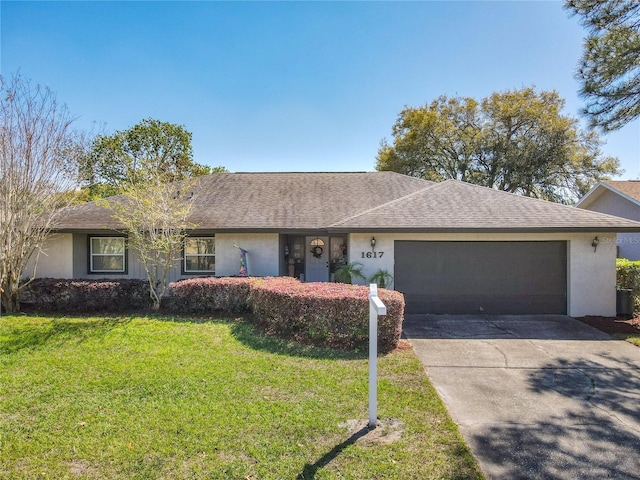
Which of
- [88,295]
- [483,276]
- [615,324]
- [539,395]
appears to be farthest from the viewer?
[483,276]

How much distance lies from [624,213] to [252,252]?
684 inches

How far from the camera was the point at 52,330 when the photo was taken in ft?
24.3

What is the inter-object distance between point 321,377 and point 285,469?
2.02 m

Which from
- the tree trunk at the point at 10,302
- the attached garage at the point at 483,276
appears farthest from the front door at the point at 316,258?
the tree trunk at the point at 10,302

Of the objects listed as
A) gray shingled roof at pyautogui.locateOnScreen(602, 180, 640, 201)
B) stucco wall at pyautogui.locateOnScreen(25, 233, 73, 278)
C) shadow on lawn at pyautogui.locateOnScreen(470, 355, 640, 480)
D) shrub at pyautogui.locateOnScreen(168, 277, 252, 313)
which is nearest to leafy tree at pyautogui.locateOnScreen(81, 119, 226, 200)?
→ stucco wall at pyautogui.locateOnScreen(25, 233, 73, 278)

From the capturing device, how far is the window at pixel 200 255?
11.3 m

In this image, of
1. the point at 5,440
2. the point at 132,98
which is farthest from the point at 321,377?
the point at 132,98

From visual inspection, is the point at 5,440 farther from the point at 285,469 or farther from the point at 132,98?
the point at 132,98

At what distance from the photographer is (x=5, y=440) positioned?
11.3ft

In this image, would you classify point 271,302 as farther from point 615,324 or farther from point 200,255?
point 615,324

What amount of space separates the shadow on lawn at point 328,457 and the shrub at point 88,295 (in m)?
7.91

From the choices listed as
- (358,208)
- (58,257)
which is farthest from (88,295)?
(358,208)

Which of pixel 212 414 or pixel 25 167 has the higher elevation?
pixel 25 167

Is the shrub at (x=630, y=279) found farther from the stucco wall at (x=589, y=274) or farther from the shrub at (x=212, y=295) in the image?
the shrub at (x=212, y=295)
